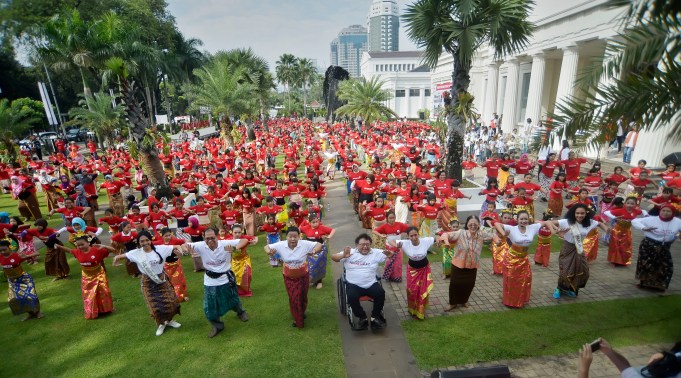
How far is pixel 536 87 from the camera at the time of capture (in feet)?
76.5

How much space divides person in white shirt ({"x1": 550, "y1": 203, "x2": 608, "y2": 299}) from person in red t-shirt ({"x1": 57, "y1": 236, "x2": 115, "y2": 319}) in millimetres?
7787

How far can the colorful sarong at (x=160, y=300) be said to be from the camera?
18.7 feet

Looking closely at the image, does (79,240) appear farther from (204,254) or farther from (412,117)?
(412,117)

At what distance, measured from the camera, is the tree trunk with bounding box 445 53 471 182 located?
11.5 m

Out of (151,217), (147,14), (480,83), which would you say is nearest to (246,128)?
(147,14)

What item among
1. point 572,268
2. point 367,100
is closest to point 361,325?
point 572,268

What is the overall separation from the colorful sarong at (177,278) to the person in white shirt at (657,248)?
8351 millimetres

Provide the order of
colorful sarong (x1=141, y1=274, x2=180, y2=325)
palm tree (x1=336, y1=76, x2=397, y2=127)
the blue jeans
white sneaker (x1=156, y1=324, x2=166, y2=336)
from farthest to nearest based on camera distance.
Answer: palm tree (x1=336, y1=76, x2=397, y2=127) → the blue jeans → white sneaker (x1=156, y1=324, x2=166, y2=336) → colorful sarong (x1=141, y1=274, x2=180, y2=325)

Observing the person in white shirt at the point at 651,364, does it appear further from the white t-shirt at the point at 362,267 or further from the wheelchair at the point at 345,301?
the wheelchair at the point at 345,301

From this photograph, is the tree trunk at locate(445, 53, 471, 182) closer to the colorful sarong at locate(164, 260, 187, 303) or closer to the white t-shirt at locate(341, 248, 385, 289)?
the white t-shirt at locate(341, 248, 385, 289)

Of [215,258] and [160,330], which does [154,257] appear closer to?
[215,258]

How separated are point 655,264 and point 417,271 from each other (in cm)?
447

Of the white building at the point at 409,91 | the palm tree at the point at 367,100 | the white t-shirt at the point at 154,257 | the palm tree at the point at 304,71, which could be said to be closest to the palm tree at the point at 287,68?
the palm tree at the point at 304,71

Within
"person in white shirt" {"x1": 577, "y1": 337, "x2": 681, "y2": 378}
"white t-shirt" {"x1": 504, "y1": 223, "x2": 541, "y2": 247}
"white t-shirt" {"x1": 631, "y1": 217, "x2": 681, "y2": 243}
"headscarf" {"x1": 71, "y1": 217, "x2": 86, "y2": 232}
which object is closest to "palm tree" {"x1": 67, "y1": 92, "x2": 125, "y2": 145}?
"headscarf" {"x1": 71, "y1": 217, "x2": 86, "y2": 232}
